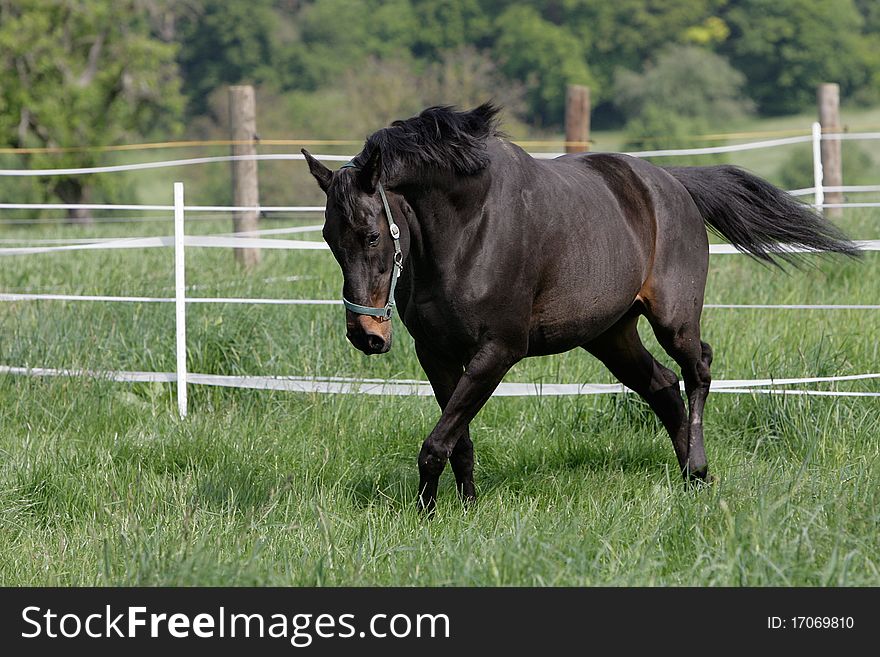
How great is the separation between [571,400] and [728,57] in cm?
6417

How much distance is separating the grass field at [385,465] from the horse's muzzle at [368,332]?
0.67 metres

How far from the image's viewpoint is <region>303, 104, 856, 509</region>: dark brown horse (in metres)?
3.84

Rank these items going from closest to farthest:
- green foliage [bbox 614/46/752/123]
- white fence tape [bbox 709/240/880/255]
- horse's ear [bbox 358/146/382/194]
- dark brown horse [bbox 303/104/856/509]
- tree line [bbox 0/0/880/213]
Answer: horse's ear [bbox 358/146/382/194], dark brown horse [bbox 303/104/856/509], white fence tape [bbox 709/240/880/255], tree line [bbox 0/0/880/213], green foliage [bbox 614/46/752/123]

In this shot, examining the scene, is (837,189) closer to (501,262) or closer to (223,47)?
(501,262)

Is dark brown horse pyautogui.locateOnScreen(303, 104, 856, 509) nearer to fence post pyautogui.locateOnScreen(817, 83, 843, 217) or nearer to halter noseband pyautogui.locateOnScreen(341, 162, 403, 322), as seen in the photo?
halter noseband pyautogui.locateOnScreen(341, 162, 403, 322)

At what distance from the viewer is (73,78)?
34.8m

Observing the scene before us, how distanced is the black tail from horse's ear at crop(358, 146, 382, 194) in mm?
2200

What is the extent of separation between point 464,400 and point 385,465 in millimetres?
1095

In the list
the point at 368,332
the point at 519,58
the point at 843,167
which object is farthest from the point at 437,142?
the point at 519,58

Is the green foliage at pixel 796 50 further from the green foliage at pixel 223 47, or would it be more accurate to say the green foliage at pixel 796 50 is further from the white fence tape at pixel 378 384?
→ the white fence tape at pixel 378 384

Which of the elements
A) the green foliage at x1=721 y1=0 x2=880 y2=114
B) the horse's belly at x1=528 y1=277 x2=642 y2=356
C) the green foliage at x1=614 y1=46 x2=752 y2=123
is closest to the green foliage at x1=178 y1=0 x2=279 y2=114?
the green foliage at x1=614 y1=46 x2=752 y2=123

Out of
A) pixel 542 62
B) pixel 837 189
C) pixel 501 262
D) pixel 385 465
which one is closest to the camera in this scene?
pixel 501 262

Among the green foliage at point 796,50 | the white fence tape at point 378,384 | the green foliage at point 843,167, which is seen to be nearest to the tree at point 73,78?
the green foliage at point 843,167

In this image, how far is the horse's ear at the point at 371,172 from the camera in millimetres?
3734
